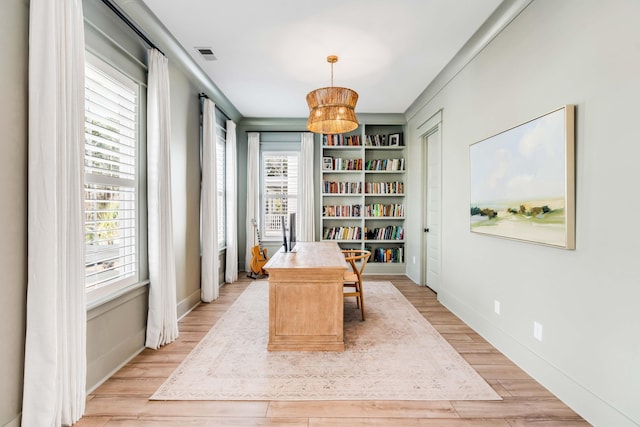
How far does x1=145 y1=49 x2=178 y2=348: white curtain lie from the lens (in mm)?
2783

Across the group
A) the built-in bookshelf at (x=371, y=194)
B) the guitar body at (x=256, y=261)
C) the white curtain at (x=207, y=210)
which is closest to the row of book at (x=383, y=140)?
the built-in bookshelf at (x=371, y=194)

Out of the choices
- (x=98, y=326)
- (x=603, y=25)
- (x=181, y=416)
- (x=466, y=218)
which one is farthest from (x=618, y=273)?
(x=98, y=326)

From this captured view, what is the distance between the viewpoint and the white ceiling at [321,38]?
8.50 feet

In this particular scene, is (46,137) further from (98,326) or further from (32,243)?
(98,326)

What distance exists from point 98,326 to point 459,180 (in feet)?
11.6

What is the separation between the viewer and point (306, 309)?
2719mm

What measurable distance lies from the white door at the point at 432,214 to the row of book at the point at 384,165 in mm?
784

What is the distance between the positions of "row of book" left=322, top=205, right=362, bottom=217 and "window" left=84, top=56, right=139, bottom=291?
3.62m

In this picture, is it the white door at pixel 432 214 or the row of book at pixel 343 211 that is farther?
the row of book at pixel 343 211

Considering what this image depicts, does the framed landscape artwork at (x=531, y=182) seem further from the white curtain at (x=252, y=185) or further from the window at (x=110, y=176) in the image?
the white curtain at (x=252, y=185)

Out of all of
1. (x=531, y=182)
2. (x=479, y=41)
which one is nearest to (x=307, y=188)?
(x=479, y=41)

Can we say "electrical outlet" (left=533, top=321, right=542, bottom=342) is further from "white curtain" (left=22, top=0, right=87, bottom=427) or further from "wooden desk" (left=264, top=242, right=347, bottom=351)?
"white curtain" (left=22, top=0, right=87, bottom=427)

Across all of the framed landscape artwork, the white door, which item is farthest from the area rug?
the white door

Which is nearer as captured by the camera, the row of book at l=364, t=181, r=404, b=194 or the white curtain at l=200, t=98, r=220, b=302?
the white curtain at l=200, t=98, r=220, b=302
